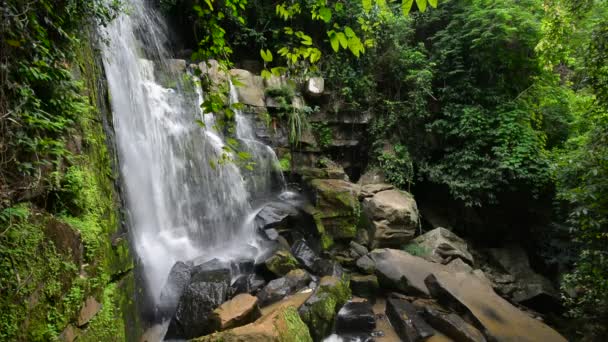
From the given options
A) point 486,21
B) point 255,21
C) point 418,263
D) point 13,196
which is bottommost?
point 418,263

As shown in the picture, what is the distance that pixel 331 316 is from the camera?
14.4 feet

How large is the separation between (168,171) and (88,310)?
→ 159 inches

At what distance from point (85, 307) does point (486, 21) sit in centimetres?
1050

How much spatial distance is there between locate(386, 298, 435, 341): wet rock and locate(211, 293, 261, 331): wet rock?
7.07ft

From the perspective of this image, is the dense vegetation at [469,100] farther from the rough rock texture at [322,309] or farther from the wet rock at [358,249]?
the rough rock texture at [322,309]

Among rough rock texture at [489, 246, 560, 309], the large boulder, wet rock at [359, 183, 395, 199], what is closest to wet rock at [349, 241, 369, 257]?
wet rock at [359, 183, 395, 199]

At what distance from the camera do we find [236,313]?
3789mm

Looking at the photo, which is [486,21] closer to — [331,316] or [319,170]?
[319,170]

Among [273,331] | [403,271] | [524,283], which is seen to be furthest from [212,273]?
A: [524,283]

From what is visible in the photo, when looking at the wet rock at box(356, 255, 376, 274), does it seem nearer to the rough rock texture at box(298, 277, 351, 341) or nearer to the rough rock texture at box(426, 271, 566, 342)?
the rough rock texture at box(426, 271, 566, 342)

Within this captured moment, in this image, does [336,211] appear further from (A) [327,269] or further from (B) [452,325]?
(B) [452,325]

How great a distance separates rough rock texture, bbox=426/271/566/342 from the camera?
455 cm

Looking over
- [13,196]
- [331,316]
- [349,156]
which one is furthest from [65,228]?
[349,156]

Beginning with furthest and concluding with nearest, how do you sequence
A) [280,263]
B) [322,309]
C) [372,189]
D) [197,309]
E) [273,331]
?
[372,189]
[280,263]
[322,309]
[197,309]
[273,331]
